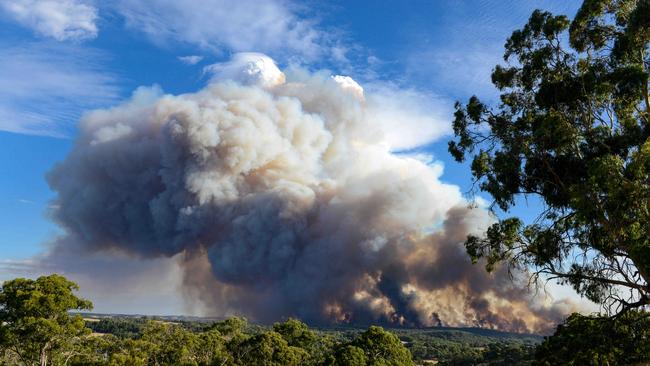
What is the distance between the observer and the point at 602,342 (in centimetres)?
1862

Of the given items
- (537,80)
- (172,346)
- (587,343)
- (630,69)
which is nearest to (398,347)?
(172,346)

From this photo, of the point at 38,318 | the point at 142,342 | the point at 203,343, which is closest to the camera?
the point at 38,318

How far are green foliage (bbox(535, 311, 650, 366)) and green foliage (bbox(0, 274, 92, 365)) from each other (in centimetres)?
2766

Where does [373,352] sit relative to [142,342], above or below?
below

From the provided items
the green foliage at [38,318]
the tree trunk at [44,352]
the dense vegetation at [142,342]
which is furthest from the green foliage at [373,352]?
the tree trunk at [44,352]

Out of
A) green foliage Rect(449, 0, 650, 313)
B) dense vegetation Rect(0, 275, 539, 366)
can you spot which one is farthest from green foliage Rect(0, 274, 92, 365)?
green foliage Rect(449, 0, 650, 313)

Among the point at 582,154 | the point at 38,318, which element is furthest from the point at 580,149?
the point at 38,318

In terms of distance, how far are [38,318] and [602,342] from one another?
96.0ft

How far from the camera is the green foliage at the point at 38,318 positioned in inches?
1148

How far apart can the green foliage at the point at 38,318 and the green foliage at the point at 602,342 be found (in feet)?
90.7

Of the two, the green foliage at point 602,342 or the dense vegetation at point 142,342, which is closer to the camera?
the green foliage at point 602,342

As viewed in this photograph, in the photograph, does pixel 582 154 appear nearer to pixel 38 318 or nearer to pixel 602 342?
pixel 602 342

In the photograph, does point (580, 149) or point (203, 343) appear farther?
point (203, 343)

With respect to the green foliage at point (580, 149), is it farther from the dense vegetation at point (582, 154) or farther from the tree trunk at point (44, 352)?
the tree trunk at point (44, 352)
